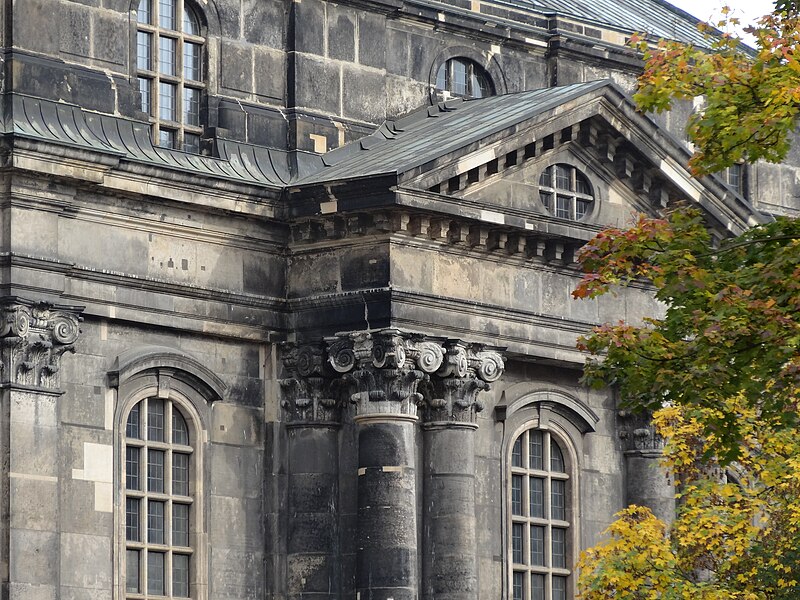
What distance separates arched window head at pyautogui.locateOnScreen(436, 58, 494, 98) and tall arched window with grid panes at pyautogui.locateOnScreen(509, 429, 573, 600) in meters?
6.64

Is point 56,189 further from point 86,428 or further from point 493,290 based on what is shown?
point 493,290

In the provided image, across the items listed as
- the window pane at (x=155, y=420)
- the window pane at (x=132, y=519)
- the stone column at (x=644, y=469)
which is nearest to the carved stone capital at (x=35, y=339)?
the window pane at (x=155, y=420)

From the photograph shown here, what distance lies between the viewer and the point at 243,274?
176 feet

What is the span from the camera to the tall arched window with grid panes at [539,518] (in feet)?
185

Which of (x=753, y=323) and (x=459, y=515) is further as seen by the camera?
(x=459, y=515)

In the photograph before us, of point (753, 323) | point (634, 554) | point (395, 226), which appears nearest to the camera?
point (753, 323)

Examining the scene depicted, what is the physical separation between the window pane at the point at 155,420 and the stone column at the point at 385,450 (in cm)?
303

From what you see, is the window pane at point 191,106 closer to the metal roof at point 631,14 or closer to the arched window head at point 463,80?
the arched window head at point 463,80

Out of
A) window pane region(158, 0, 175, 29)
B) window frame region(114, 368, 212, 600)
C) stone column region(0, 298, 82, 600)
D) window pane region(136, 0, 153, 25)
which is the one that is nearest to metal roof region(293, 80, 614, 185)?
window pane region(158, 0, 175, 29)

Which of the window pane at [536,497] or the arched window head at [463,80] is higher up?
the arched window head at [463,80]

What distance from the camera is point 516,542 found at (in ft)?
185

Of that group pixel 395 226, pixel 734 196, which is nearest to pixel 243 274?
pixel 395 226

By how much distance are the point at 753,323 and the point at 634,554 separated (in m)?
12.7

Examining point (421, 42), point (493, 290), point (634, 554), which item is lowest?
point (634, 554)
